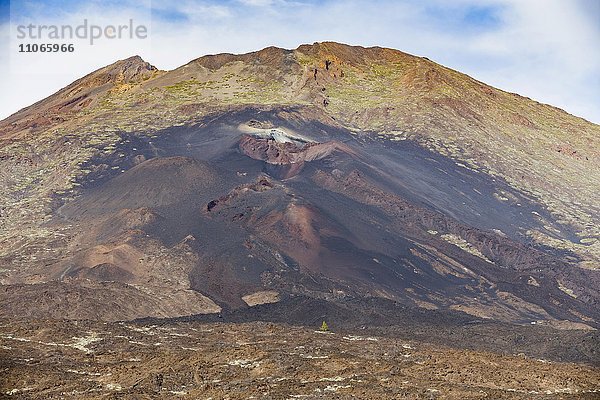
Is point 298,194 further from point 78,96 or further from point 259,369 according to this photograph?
point 78,96

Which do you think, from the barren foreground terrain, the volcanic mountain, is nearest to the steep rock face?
the volcanic mountain

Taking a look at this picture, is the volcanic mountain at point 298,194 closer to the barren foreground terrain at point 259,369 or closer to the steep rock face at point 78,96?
the steep rock face at point 78,96

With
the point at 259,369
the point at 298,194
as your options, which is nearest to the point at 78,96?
the point at 298,194

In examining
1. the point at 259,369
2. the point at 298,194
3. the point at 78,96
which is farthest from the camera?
the point at 78,96

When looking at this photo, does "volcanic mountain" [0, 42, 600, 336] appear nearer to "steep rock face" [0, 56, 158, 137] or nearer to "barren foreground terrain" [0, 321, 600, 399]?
"steep rock face" [0, 56, 158, 137]

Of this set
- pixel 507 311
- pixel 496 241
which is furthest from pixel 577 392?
pixel 496 241

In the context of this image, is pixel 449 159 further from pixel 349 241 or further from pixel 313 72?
pixel 349 241
